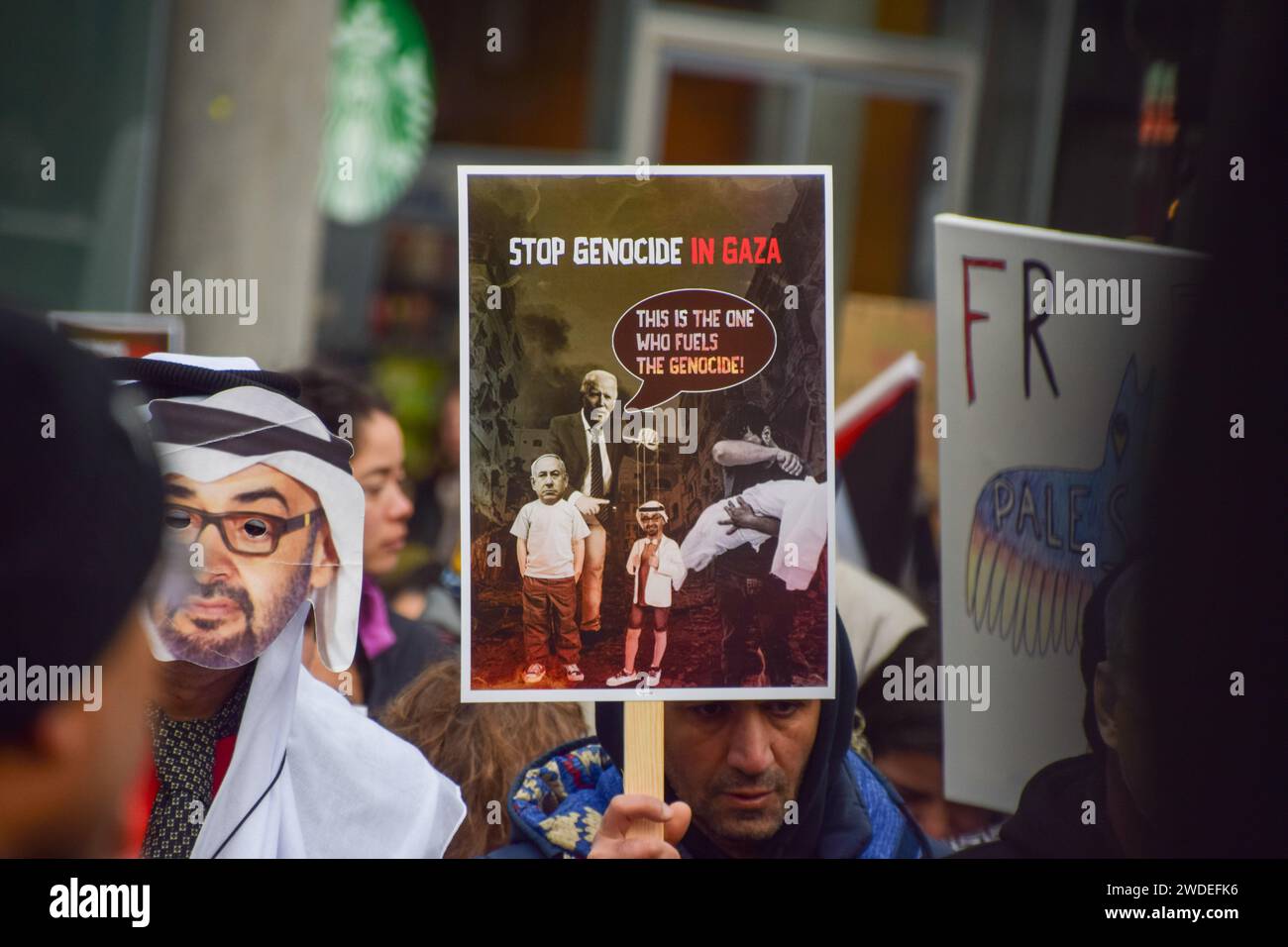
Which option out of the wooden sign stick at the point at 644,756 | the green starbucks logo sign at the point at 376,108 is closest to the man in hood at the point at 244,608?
the wooden sign stick at the point at 644,756

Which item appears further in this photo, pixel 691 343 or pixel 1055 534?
pixel 1055 534

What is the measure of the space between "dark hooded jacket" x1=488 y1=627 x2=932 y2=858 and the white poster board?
0.59ft

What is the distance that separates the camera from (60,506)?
0.98m

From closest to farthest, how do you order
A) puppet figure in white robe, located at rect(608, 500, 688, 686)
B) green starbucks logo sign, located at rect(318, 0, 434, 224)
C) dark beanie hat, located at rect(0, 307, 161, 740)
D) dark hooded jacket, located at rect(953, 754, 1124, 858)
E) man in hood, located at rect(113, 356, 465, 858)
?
1. dark beanie hat, located at rect(0, 307, 161, 740)
2. man in hood, located at rect(113, 356, 465, 858)
3. puppet figure in white robe, located at rect(608, 500, 688, 686)
4. dark hooded jacket, located at rect(953, 754, 1124, 858)
5. green starbucks logo sign, located at rect(318, 0, 434, 224)

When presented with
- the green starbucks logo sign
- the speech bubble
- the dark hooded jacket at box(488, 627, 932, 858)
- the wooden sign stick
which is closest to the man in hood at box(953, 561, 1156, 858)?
the dark hooded jacket at box(488, 627, 932, 858)

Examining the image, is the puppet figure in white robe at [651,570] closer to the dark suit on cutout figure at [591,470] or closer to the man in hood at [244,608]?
the dark suit on cutout figure at [591,470]

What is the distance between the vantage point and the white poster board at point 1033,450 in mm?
1981

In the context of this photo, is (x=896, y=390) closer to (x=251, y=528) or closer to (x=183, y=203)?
(x=251, y=528)

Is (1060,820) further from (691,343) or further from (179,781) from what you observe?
(179,781)

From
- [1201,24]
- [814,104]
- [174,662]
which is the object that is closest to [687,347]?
[174,662]

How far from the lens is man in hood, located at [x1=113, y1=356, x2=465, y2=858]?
1.71m

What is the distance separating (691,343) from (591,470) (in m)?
0.20

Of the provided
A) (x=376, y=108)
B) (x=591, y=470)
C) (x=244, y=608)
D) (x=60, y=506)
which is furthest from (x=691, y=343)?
(x=376, y=108)

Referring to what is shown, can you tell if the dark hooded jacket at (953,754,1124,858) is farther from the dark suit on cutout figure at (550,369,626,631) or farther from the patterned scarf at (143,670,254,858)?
the patterned scarf at (143,670,254,858)
